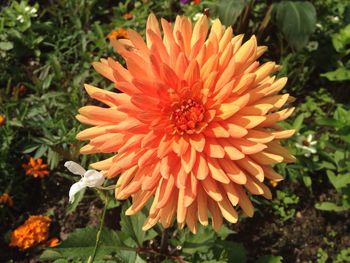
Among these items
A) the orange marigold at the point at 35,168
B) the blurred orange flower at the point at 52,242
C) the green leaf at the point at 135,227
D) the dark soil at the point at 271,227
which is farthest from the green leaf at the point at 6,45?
the green leaf at the point at 135,227

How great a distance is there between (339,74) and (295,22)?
45 centimetres

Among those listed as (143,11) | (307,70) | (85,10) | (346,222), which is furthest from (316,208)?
(85,10)

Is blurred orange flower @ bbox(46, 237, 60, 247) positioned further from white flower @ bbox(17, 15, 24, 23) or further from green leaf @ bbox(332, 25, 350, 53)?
green leaf @ bbox(332, 25, 350, 53)

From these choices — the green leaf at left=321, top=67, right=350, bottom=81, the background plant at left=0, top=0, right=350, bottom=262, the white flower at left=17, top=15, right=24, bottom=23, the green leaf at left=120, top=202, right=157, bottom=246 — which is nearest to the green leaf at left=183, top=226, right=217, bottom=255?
the background plant at left=0, top=0, right=350, bottom=262

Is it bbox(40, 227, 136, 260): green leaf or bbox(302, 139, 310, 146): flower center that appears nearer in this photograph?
bbox(40, 227, 136, 260): green leaf

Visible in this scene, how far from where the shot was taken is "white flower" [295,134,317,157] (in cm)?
248

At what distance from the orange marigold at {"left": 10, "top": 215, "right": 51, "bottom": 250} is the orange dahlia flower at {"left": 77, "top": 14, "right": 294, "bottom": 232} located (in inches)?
41.4

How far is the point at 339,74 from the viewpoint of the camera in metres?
2.88

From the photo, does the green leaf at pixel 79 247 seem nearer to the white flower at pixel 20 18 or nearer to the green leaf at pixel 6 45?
the green leaf at pixel 6 45

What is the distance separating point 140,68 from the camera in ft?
4.50

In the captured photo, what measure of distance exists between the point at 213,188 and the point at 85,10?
94.5 inches

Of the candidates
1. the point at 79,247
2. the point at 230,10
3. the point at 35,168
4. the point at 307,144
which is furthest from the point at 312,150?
the point at 35,168

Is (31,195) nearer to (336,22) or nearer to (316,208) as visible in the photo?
(316,208)

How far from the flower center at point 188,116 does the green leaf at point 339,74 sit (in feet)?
5.72
